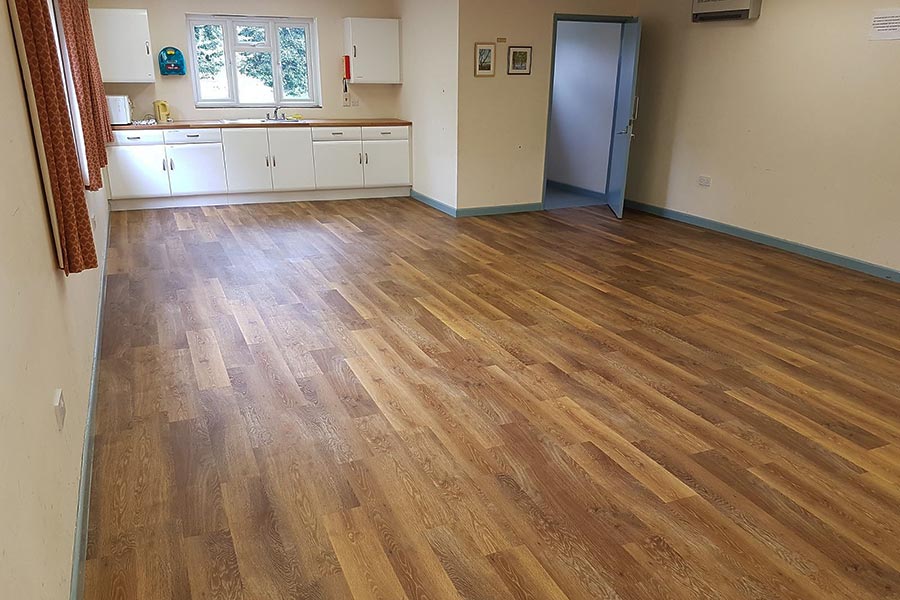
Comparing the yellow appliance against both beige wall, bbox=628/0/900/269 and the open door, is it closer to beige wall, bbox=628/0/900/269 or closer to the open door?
the open door

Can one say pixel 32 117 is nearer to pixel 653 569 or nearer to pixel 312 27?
pixel 653 569

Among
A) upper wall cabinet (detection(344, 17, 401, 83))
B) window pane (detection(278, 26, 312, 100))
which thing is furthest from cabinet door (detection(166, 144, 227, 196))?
upper wall cabinet (detection(344, 17, 401, 83))

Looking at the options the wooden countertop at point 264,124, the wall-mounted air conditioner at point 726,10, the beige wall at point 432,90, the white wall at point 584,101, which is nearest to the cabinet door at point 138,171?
the wooden countertop at point 264,124

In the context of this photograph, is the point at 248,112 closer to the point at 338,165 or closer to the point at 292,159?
the point at 292,159

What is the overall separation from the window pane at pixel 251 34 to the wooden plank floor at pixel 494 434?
355 cm

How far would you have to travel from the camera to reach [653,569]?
77.3 inches

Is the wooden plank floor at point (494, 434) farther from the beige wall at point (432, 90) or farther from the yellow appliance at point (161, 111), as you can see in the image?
the yellow appliance at point (161, 111)

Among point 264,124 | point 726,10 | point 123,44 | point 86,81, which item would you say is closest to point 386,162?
point 264,124

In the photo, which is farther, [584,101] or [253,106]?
[584,101]

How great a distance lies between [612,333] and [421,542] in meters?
2.04

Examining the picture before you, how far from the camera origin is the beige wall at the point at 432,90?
644 cm

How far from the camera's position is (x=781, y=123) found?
18.0 feet

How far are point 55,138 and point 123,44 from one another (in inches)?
197

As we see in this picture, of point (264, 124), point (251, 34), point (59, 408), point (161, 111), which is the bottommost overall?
point (59, 408)
